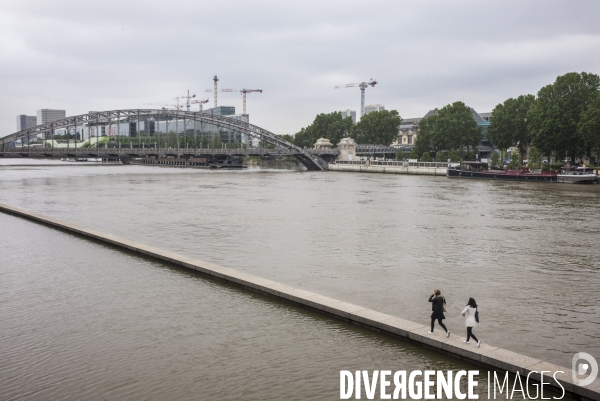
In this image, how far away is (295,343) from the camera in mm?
11906

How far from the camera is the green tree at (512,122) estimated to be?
329 ft

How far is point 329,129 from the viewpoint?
155250mm

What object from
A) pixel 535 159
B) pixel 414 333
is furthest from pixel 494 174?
pixel 414 333

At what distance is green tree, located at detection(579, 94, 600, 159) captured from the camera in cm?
7275

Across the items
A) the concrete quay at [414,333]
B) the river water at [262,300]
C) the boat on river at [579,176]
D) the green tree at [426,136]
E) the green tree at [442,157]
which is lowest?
the river water at [262,300]

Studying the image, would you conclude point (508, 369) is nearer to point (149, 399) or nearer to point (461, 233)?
point (149, 399)

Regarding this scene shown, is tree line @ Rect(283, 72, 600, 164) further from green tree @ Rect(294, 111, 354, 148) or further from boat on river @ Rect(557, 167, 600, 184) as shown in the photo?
boat on river @ Rect(557, 167, 600, 184)

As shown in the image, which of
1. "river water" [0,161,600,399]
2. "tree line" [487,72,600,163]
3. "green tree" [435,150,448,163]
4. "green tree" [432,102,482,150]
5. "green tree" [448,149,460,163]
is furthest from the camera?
"green tree" [435,150,448,163]

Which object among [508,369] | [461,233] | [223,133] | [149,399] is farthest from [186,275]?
[223,133]

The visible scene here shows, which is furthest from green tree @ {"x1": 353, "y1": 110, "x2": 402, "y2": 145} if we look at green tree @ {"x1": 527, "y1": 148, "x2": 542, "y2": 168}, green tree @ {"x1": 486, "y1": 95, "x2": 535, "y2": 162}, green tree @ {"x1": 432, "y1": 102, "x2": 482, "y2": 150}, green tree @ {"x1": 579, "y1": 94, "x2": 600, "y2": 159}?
green tree @ {"x1": 579, "y1": 94, "x2": 600, "y2": 159}

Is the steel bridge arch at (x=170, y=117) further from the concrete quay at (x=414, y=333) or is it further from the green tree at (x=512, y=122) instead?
the concrete quay at (x=414, y=333)

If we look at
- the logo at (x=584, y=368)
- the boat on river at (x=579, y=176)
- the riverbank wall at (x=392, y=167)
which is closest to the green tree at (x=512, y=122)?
the riverbank wall at (x=392, y=167)

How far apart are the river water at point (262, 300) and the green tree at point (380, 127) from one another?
11074 centimetres

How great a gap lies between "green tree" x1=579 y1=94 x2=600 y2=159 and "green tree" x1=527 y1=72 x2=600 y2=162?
287 centimetres
